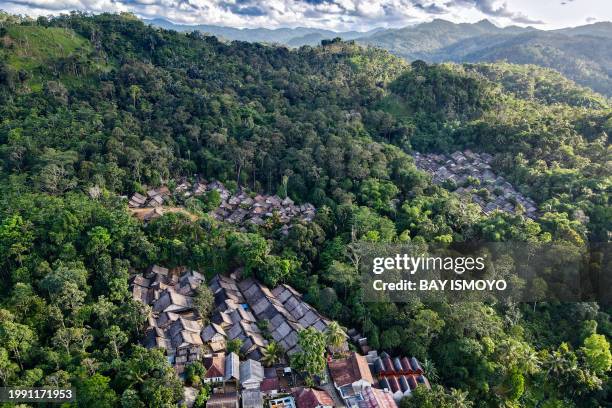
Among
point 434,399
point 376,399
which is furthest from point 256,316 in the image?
point 434,399

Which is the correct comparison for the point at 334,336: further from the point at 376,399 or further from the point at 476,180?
the point at 476,180

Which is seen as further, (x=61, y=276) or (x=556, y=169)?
(x=556, y=169)

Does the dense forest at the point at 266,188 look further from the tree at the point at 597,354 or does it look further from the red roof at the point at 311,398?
the red roof at the point at 311,398

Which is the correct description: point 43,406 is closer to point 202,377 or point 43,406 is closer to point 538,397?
point 202,377

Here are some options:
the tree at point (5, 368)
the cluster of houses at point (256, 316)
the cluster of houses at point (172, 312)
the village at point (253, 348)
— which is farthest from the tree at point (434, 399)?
the tree at point (5, 368)

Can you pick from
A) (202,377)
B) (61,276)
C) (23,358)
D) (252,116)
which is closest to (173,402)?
(202,377)

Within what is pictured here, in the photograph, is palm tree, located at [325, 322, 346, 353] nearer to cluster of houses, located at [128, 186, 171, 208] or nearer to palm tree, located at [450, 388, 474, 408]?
palm tree, located at [450, 388, 474, 408]

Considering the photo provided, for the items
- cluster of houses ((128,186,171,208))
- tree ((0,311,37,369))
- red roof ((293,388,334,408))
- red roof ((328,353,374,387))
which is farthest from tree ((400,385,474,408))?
cluster of houses ((128,186,171,208))

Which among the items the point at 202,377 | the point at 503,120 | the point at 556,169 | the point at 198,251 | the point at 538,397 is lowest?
the point at 538,397
